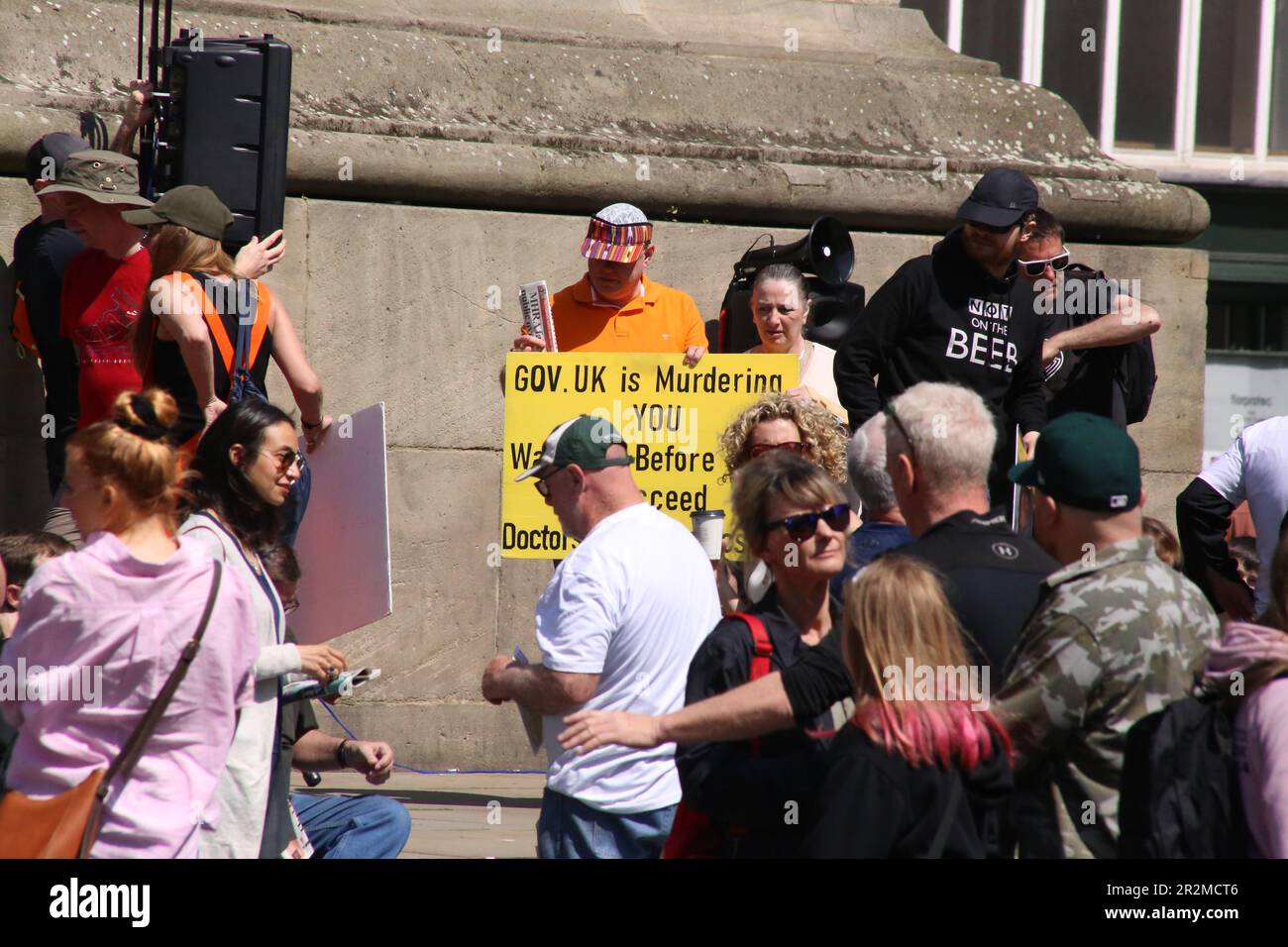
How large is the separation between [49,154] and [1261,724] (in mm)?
5133

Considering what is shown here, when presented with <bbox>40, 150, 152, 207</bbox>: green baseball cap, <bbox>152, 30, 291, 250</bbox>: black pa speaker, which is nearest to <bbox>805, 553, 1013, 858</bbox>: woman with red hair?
<bbox>40, 150, 152, 207</bbox>: green baseball cap

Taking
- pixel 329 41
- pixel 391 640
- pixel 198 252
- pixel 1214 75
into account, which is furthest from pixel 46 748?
pixel 1214 75

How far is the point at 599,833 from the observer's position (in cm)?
473

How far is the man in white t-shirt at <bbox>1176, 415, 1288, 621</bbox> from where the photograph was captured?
6.66m

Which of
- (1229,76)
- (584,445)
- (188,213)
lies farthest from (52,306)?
(1229,76)

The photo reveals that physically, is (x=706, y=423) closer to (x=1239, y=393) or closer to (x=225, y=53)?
(x=225, y=53)

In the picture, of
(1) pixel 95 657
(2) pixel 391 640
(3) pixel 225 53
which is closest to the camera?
(1) pixel 95 657

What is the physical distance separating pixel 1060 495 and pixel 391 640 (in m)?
4.76

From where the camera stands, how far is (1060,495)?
3.98 metres

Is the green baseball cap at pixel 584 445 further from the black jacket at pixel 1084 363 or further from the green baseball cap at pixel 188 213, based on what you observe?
the black jacket at pixel 1084 363

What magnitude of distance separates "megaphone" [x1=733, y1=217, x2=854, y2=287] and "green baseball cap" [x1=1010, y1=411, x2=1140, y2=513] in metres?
4.01

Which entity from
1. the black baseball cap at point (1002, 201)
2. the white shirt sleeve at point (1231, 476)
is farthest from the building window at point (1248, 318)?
the black baseball cap at point (1002, 201)

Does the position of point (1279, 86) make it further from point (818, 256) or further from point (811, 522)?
point (811, 522)

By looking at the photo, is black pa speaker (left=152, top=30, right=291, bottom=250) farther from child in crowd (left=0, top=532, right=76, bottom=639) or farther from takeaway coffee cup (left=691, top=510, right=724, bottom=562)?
takeaway coffee cup (left=691, top=510, right=724, bottom=562)
